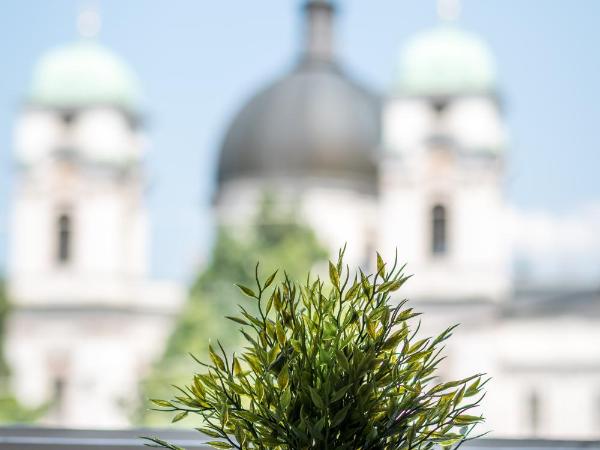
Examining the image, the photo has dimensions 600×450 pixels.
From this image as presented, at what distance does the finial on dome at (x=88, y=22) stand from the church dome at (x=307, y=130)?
110 inches

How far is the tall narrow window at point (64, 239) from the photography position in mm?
17516

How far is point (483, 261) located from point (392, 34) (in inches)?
390

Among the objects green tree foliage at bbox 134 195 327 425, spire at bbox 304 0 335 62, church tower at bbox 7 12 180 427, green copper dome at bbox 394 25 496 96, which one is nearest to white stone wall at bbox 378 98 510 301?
green copper dome at bbox 394 25 496 96

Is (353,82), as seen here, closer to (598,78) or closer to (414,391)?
(598,78)

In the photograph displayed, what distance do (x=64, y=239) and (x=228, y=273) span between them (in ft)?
8.67

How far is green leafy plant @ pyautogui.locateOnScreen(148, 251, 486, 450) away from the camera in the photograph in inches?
44.0

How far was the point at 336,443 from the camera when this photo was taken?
44.6 inches

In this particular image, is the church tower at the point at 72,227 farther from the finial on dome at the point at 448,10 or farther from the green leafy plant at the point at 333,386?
the green leafy plant at the point at 333,386

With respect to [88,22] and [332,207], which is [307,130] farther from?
[88,22]

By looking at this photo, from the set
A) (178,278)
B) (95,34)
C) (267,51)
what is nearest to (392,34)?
(267,51)

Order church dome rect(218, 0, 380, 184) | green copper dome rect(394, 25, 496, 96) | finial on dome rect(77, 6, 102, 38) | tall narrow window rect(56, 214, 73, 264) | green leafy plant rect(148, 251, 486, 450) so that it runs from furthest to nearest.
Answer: finial on dome rect(77, 6, 102, 38), church dome rect(218, 0, 380, 184), tall narrow window rect(56, 214, 73, 264), green copper dome rect(394, 25, 496, 96), green leafy plant rect(148, 251, 486, 450)

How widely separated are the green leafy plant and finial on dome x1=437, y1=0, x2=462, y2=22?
1729 centimetres

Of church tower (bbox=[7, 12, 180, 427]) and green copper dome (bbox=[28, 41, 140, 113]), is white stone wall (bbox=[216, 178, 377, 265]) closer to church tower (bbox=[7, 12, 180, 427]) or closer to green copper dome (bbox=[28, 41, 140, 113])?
church tower (bbox=[7, 12, 180, 427])

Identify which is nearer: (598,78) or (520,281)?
(520,281)
